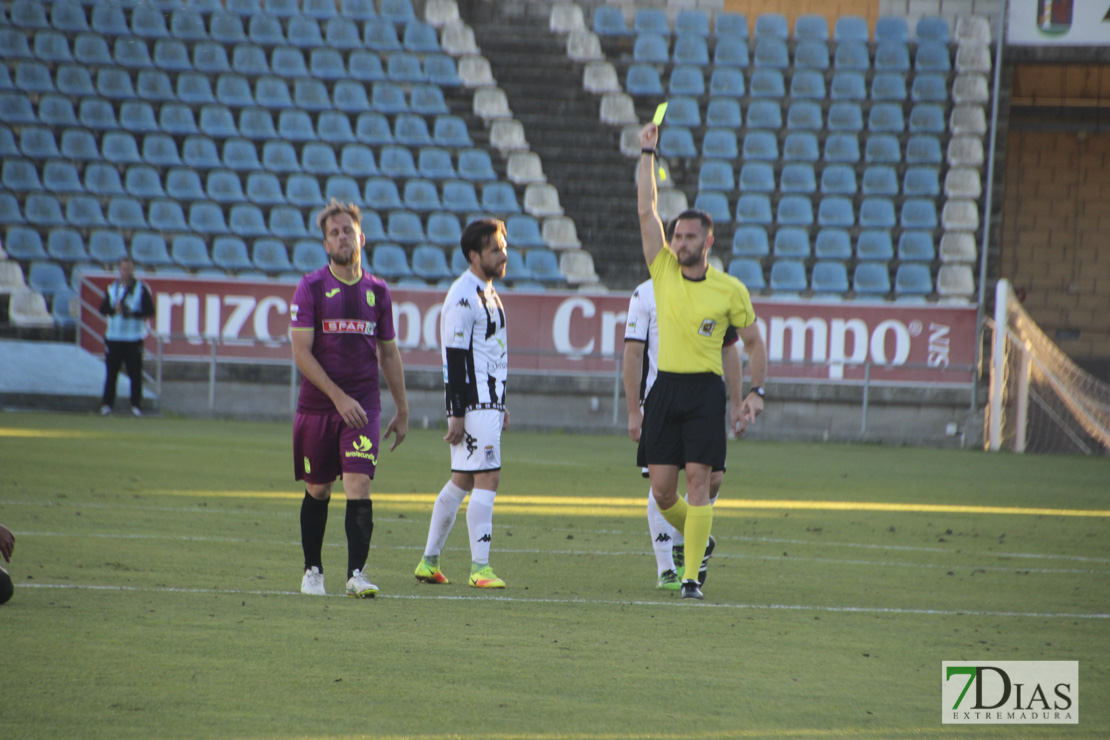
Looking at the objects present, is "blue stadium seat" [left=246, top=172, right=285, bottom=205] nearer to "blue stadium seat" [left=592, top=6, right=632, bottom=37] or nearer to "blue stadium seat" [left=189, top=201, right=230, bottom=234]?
"blue stadium seat" [left=189, top=201, right=230, bottom=234]

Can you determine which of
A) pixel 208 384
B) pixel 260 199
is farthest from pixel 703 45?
pixel 208 384

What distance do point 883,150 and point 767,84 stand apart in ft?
7.77

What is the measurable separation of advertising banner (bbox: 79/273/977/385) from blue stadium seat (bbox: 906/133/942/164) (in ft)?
14.8

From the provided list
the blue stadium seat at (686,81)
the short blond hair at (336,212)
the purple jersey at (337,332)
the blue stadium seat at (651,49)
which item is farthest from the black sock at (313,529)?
the blue stadium seat at (651,49)

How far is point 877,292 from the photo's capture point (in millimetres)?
19562

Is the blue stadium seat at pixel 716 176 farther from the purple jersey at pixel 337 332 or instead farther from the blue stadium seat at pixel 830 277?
the purple jersey at pixel 337 332

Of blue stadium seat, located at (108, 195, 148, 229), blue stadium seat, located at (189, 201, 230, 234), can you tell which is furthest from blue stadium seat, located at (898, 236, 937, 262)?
blue stadium seat, located at (108, 195, 148, 229)

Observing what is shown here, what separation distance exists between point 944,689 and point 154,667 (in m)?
2.59

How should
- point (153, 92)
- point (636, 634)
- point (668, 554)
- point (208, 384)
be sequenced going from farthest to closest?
1. point (153, 92)
2. point (208, 384)
3. point (668, 554)
4. point (636, 634)

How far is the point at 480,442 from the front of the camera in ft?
19.8

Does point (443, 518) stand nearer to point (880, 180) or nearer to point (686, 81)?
point (880, 180)

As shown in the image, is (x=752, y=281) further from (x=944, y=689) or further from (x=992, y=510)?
(x=944, y=689)

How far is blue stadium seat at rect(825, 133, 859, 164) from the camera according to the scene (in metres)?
20.9

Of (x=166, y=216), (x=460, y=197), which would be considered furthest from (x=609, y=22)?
(x=166, y=216)
